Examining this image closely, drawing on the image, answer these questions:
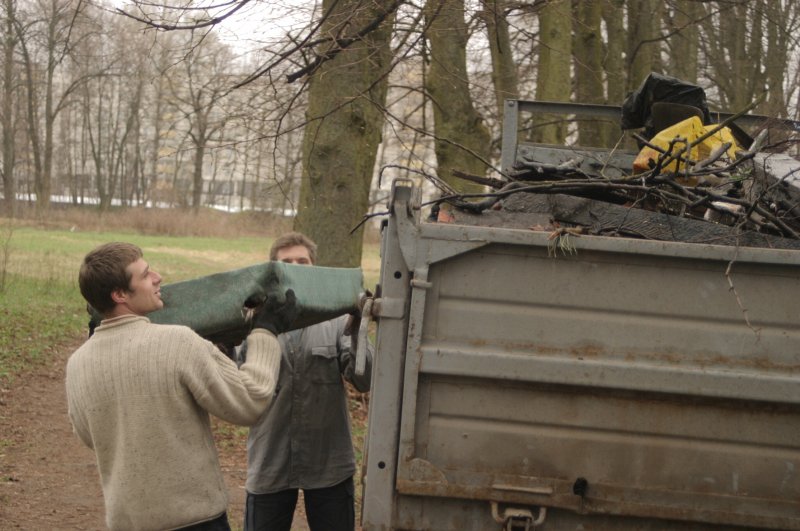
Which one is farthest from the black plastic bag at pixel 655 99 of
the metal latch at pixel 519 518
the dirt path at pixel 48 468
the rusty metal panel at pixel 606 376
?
the dirt path at pixel 48 468

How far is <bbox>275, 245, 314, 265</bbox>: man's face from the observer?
13.0 ft

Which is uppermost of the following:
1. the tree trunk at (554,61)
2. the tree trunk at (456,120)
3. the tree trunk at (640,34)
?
the tree trunk at (640,34)

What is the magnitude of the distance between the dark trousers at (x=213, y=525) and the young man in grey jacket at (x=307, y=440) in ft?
2.36

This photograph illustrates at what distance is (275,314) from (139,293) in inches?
18.4

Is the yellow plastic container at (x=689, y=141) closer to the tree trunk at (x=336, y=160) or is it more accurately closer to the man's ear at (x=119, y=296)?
the man's ear at (x=119, y=296)

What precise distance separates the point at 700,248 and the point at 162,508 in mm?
1781

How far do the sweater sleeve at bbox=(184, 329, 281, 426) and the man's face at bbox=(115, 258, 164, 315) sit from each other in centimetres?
23

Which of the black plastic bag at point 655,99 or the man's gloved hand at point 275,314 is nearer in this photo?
the man's gloved hand at point 275,314

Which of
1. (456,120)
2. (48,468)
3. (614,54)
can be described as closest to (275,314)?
(48,468)

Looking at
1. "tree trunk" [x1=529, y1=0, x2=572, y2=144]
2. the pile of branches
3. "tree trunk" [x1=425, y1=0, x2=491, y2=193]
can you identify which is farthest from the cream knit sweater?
"tree trunk" [x1=529, y1=0, x2=572, y2=144]

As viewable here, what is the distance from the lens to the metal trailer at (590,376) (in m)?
2.88

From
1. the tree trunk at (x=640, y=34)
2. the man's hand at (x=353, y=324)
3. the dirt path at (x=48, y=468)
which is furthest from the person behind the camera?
the tree trunk at (x=640, y=34)

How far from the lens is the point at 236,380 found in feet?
10.2

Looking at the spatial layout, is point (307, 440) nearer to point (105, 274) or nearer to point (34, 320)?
point (105, 274)
